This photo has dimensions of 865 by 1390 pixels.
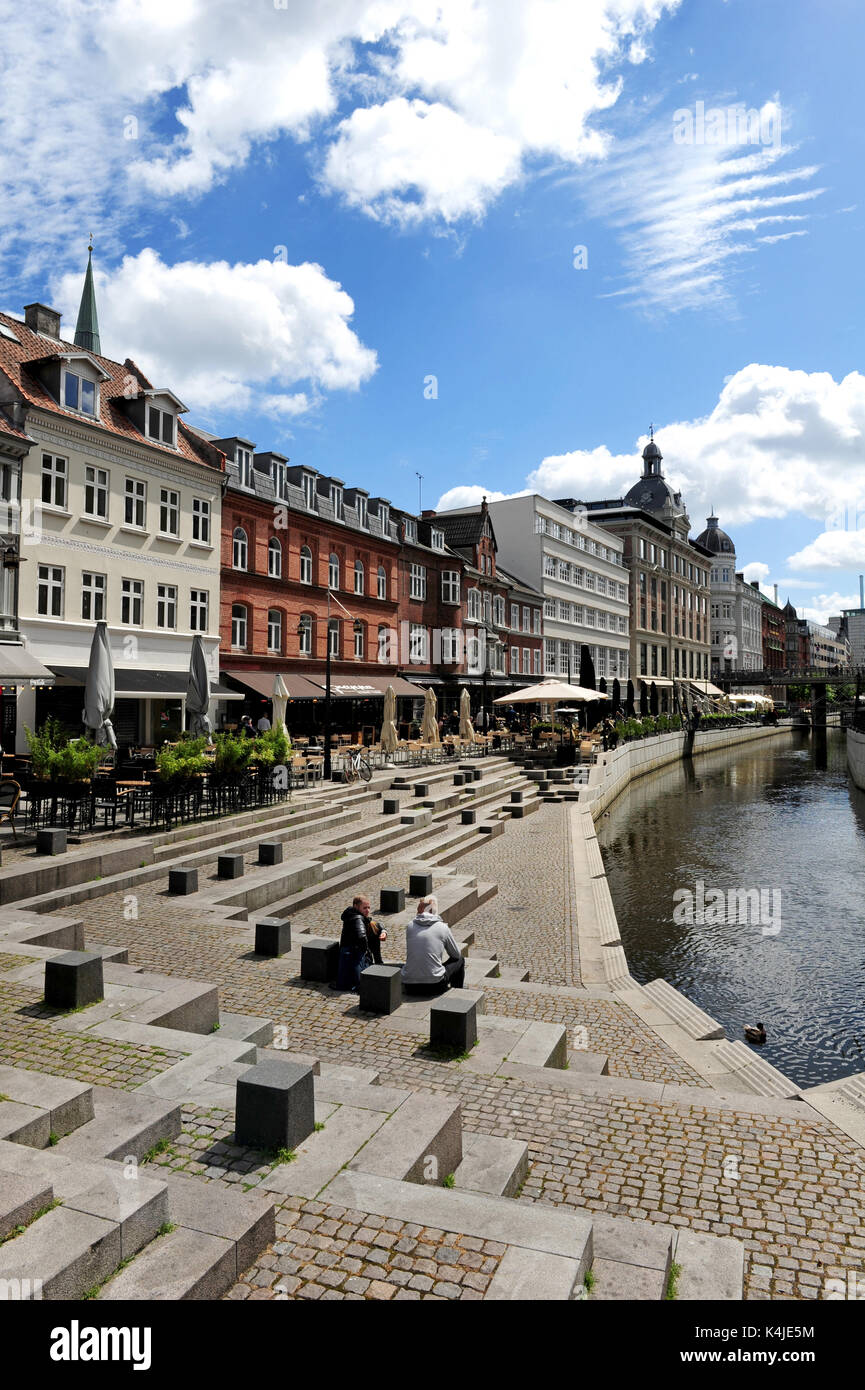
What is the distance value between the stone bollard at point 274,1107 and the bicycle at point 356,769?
1898cm

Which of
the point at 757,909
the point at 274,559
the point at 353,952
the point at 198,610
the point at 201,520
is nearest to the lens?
the point at 353,952

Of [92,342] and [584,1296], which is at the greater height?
[92,342]

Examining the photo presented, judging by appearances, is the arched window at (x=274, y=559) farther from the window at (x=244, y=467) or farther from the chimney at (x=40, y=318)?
the chimney at (x=40, y=318)

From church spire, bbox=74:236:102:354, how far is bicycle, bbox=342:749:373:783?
3084 cm

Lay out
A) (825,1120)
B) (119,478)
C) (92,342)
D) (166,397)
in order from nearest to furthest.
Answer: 1. (825,1120)
2. (119,478)
3. (166,397)
4. (92,342)

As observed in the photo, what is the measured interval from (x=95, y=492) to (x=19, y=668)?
798 centimetres

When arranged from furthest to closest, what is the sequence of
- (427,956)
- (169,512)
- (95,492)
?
(169,512) < (95,492) < (427,956)

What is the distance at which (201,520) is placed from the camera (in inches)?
1162

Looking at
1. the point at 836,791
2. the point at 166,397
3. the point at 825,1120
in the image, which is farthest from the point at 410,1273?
the point at 836,791

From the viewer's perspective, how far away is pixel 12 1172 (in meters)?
4.15

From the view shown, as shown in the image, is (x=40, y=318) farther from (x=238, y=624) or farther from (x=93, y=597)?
(x=238, y=624)

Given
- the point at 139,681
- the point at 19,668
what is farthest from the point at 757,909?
the point at 139,681

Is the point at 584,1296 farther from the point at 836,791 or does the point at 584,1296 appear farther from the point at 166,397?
the point at 836,791
